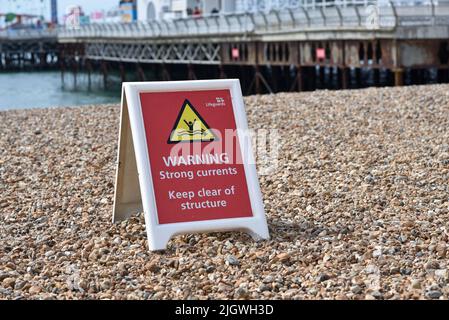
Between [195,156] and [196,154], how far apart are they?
0.04ft

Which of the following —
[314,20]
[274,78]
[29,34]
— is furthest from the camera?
[29,34]

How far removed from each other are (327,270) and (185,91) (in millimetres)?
1388

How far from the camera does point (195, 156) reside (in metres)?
5.66

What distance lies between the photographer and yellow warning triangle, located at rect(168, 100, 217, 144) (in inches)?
223

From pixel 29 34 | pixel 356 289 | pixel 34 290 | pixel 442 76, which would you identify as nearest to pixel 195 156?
pixel 34 290

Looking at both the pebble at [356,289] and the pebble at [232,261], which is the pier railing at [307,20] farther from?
the pebble at [356,289]

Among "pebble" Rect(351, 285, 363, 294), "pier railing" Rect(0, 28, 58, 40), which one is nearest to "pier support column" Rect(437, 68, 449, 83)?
"pebble" Rect(351, 285, 363, 294)

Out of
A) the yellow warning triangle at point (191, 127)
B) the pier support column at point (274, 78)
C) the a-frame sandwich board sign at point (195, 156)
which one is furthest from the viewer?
the pier support column at point (274, 78)

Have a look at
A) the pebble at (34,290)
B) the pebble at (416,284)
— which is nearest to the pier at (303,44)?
the pebble at (416,284)

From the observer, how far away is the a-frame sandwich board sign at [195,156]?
5.55m

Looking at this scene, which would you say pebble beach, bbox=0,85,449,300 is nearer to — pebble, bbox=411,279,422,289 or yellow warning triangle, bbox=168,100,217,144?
pebble, bbox=411,279,422,289

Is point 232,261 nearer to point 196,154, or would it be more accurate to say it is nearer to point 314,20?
point 196,154
